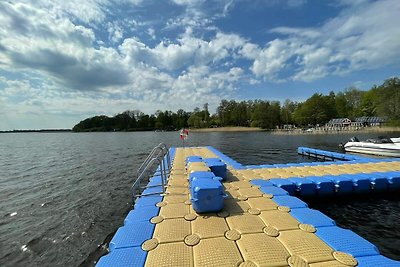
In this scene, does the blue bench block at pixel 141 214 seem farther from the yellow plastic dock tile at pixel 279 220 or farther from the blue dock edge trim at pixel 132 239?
the yellow plastic dock tile at pixel 279 220

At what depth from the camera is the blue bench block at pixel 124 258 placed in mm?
3482

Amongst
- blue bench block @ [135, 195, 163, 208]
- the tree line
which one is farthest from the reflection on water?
the tree line

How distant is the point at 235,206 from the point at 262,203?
0.84 meters

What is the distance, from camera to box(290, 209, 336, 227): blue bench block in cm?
471

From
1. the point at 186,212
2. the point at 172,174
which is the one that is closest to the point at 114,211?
the point at 172,174

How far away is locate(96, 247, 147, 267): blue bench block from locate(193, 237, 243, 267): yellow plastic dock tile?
94 cm

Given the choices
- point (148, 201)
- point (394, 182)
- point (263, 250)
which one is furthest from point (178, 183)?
point (394, 182)

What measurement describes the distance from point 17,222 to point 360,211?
13.1 m

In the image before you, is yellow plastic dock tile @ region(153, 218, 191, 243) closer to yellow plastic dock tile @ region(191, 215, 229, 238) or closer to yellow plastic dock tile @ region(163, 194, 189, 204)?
yellow plastic dock tile @ region(191, 215, 229, 238)

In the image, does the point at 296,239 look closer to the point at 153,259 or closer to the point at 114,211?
the point at 153,259

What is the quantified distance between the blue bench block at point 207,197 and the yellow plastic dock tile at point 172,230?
21.5 inches

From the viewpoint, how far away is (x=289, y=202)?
6.14 metres

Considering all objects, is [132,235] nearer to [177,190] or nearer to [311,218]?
[177,190]

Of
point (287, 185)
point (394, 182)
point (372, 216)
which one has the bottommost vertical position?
point (372, 216)
